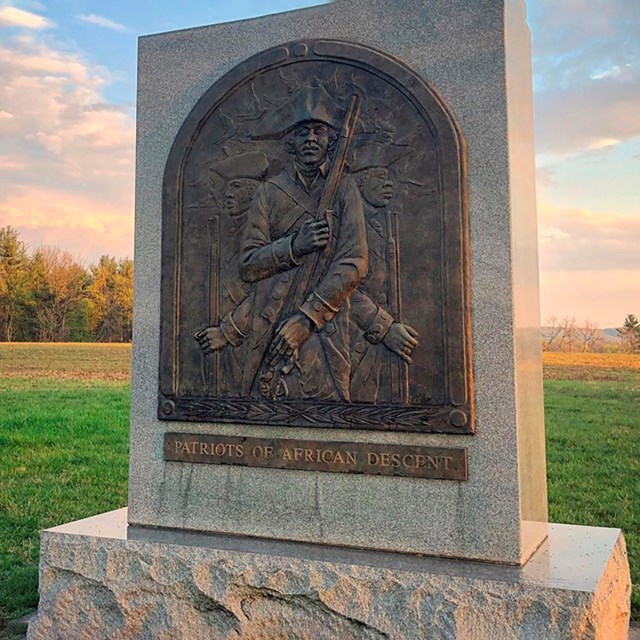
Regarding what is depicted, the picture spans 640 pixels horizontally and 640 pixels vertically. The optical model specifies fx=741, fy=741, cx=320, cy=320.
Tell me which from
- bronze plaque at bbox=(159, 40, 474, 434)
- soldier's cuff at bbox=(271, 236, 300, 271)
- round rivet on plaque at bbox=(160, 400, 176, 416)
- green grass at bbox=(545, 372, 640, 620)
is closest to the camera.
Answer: bronze plaque at bbox=(159, 40, 474, 434)

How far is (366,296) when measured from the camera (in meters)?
4.03

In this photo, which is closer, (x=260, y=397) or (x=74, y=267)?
(x=260, y=397)

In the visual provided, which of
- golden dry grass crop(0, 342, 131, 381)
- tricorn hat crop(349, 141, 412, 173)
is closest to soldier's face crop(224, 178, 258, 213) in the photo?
tricorn hat crop(349, 141, 412, 173)

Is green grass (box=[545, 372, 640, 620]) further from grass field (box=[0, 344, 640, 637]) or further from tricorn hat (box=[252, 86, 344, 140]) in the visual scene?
tricorn hat (box=[252, 86, 344, 140])

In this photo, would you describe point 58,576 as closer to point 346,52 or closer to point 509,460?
point 509,460

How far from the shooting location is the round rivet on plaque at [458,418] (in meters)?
3.82

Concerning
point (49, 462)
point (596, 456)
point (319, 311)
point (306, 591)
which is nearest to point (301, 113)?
point (319, 311)

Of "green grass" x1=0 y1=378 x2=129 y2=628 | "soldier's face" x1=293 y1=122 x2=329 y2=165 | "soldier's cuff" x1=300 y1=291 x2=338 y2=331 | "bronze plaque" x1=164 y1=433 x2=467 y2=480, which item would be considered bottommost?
"green grass" x1=0 y1=378 x2=129 y2=628

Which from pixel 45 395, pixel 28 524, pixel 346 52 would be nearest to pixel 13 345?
pixel 45 395

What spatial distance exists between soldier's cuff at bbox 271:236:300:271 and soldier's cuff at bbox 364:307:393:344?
0.57 metres

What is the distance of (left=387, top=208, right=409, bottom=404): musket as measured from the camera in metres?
3.93

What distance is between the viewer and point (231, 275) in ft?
14.3

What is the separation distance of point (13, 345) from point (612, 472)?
9905mm

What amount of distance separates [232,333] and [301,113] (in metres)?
1.31
